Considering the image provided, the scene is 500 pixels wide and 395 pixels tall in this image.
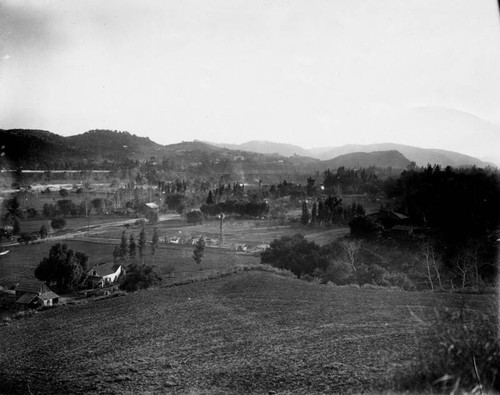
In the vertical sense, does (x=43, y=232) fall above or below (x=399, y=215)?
Result: below

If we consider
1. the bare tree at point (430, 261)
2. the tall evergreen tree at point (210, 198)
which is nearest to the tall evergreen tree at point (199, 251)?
the tall evergreen tree at point (210, 198)

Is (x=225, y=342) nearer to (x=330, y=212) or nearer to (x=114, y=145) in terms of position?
(x=330, y=212)

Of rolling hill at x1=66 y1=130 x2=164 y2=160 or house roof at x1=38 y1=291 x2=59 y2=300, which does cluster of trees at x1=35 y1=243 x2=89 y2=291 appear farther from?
rolling hill at x1=66 y1=130 x2=164 y2=160

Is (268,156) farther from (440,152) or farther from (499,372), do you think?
(499,372)

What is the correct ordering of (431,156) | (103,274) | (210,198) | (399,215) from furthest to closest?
(210,198) → (103,274) → (431,156) → (399,215)

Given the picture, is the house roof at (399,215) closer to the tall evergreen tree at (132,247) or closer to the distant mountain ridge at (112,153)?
the distant mountain ridge at (112,153)

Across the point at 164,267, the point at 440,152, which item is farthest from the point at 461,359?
the point at 164,267

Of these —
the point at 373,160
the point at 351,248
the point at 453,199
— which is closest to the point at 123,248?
the point at 351,248
